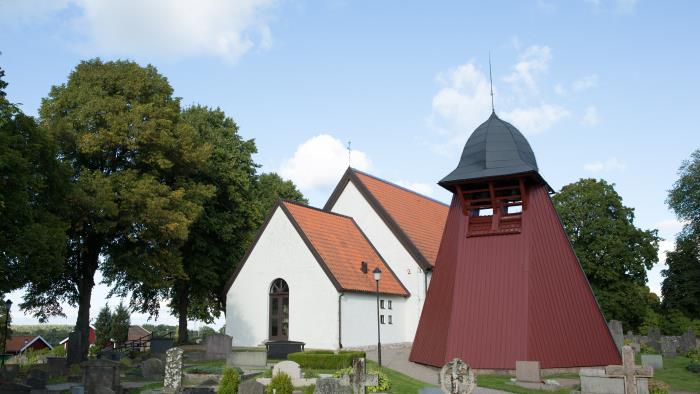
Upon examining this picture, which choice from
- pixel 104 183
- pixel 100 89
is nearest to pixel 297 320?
pixel 104 183

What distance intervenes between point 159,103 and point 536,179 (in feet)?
61.2

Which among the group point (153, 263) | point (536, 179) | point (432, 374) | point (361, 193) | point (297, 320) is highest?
point (361, 193)

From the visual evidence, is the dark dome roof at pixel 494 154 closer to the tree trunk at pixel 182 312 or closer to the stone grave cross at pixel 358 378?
the stone grave cross at pixel 358 378

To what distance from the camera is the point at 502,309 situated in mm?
19812

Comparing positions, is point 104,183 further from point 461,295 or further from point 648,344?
point 648,344

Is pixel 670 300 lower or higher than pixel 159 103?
lower

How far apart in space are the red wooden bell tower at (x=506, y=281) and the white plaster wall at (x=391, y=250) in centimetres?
824

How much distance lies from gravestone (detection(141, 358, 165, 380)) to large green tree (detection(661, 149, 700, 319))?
40.1m

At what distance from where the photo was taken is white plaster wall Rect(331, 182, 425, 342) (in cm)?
3039

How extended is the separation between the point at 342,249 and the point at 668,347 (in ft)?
51.3

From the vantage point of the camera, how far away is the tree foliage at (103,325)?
3884 centimetres

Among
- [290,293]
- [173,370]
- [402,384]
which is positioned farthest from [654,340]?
[173,370]

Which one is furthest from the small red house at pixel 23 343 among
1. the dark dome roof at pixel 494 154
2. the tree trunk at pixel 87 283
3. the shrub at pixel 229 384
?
the shrub at pixel 229 384

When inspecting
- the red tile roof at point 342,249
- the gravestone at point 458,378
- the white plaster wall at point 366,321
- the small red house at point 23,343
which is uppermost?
the red tile roof at point 342,249
